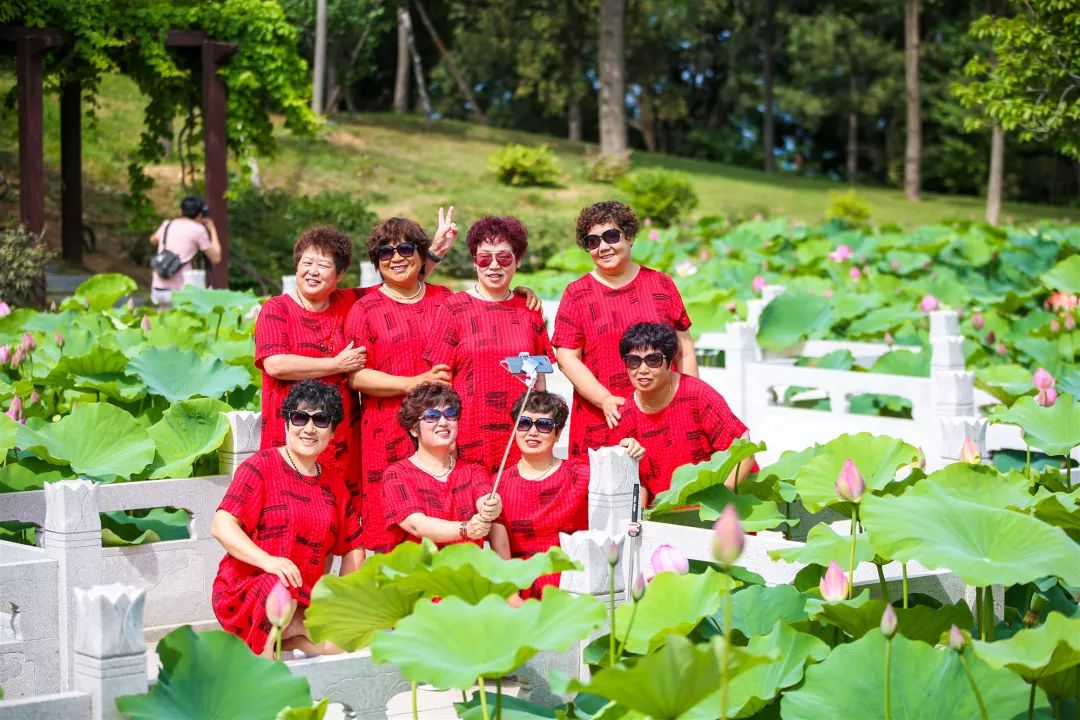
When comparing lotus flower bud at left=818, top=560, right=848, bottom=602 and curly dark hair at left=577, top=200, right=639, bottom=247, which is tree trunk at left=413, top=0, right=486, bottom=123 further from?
lotus flower bud at left=818, top=560, right=848, bottom=602

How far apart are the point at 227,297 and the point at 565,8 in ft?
96.4

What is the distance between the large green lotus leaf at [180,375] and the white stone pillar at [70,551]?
204 cm

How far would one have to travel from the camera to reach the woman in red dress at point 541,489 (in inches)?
188

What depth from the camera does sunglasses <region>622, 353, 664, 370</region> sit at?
5199 mm

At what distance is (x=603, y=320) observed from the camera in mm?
5777

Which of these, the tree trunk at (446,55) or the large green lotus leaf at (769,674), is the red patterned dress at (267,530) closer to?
the large green lotus leaf at (769,674)

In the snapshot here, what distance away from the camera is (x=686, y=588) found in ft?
11.3

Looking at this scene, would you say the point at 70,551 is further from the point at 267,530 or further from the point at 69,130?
the point at 69,130

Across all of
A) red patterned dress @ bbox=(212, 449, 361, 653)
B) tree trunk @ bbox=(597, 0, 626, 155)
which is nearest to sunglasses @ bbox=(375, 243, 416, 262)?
red patterned dress @ bbox=(212, 449, 361, 653)

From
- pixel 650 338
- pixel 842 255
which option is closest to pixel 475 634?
pixel 650 338

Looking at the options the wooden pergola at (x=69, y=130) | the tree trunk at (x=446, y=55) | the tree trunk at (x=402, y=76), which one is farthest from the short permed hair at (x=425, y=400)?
the tree trunk at (x=402, y=76)

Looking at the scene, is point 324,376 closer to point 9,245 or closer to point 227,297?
point 227,297

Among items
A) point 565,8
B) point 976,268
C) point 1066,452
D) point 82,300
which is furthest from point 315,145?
point 1066,452

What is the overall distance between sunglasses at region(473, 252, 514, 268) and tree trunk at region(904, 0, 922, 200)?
101 feet
